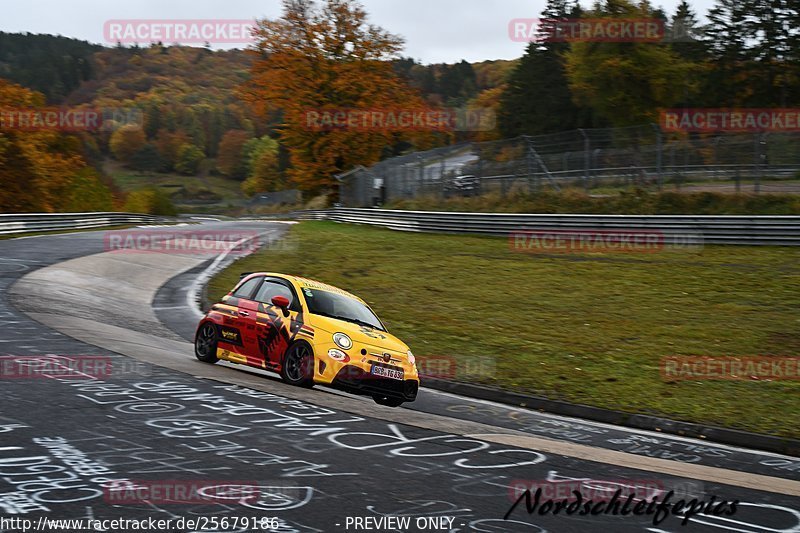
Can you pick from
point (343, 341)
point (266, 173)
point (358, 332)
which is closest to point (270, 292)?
point (358, 332)

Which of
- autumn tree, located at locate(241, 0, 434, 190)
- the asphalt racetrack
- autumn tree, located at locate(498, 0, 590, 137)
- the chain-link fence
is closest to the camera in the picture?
the asphalt racetrack

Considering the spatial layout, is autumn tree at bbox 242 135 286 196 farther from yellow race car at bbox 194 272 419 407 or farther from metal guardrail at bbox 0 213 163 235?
yellow race car at bbox 194 272 419 407

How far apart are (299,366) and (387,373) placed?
125 cm

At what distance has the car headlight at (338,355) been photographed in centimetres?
1095

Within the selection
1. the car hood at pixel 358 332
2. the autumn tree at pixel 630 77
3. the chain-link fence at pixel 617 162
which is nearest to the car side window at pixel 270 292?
the car hood at pixel 358 332

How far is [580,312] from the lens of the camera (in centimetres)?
1884

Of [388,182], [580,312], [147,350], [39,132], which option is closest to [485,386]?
[147,350]

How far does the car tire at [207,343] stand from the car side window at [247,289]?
0.63m

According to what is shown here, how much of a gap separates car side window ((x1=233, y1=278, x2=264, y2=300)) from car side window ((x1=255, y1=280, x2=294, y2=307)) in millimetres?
198

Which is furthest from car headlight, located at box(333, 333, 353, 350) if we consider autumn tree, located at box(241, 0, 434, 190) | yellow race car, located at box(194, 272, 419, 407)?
autumn tree, located at box(241, 0, 434, 190)

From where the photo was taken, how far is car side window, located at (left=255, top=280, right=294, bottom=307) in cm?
1222

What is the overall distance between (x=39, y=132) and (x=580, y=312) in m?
56.4

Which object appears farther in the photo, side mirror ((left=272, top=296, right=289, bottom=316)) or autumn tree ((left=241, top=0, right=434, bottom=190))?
autumn tree ((left=241, top=0, right=434, bottom=190))

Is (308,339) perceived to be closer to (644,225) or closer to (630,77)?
(644,225)
